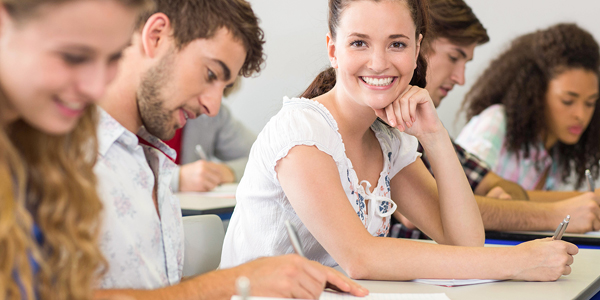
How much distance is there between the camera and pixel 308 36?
3.43 metres

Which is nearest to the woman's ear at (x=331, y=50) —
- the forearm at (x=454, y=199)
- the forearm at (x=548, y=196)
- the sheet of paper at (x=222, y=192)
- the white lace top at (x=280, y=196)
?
the white lace top at (x=280, y=196)

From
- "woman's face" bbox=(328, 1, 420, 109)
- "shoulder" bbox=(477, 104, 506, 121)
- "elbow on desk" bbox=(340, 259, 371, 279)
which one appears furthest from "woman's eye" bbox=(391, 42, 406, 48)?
"shoulder" bbox=(477, 104, 506, 121)

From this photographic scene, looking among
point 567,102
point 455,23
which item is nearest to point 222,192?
point 455,23

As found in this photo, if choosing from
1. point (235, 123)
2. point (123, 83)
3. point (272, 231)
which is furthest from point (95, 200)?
point (235, 123)

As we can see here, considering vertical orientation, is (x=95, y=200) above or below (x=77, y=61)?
below

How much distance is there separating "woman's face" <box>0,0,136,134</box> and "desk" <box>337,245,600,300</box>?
2.15 feet

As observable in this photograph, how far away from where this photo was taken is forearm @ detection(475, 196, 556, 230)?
1860 millimetres

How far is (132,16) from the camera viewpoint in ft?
1.99

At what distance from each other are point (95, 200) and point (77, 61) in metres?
0.20

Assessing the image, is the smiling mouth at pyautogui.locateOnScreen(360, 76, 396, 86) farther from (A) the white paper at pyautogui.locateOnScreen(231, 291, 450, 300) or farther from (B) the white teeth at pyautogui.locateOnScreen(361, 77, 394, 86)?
(A) the white paper at pyautogui.locateOnScreen(231, 291, 450, 300)

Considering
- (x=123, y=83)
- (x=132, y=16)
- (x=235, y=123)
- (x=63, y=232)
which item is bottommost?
(x=235, y=123)

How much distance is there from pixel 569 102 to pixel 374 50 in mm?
2036

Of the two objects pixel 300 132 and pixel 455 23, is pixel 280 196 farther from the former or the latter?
pixel 455 23

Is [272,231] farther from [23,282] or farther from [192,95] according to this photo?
[23,282]
